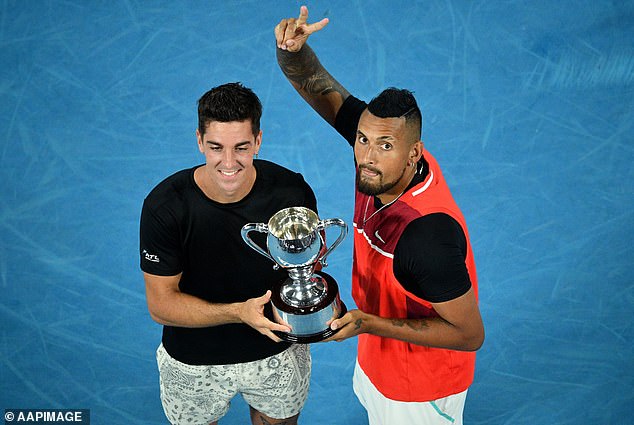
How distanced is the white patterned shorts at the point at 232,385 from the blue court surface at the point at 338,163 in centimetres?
82

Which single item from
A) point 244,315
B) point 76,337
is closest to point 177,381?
point 244,315

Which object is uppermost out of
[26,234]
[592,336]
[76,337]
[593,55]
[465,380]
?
[593,55]

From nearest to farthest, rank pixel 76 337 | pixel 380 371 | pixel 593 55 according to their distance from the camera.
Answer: pixel 380 371, pixel 76 337, pixel 593 55

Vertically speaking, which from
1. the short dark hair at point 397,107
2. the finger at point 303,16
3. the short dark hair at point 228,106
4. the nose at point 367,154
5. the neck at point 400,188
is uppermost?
the finger at point 303,16

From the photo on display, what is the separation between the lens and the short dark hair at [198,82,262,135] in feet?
8.56

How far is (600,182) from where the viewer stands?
496 centimetres

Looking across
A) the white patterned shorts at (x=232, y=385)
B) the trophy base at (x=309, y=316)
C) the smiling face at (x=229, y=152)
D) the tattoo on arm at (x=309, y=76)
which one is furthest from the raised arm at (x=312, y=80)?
the white patterned shorts at (x=232, y=385)

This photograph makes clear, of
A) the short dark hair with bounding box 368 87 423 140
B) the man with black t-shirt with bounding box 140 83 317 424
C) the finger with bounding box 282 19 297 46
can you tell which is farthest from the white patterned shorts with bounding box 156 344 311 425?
the finger with bounding box 282 19 297 46

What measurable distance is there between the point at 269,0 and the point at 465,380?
3.65m

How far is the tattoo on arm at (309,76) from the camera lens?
322 centimetres

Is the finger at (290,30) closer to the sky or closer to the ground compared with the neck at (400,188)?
closer to the sky

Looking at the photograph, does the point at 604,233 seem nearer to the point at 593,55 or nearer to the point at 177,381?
the point at 593,55

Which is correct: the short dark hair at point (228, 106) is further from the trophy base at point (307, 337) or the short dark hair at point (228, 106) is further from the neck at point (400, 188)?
the trophy base at point (307, 337)

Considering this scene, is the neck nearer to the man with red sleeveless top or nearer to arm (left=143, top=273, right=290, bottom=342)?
the man with red sleeveless top
